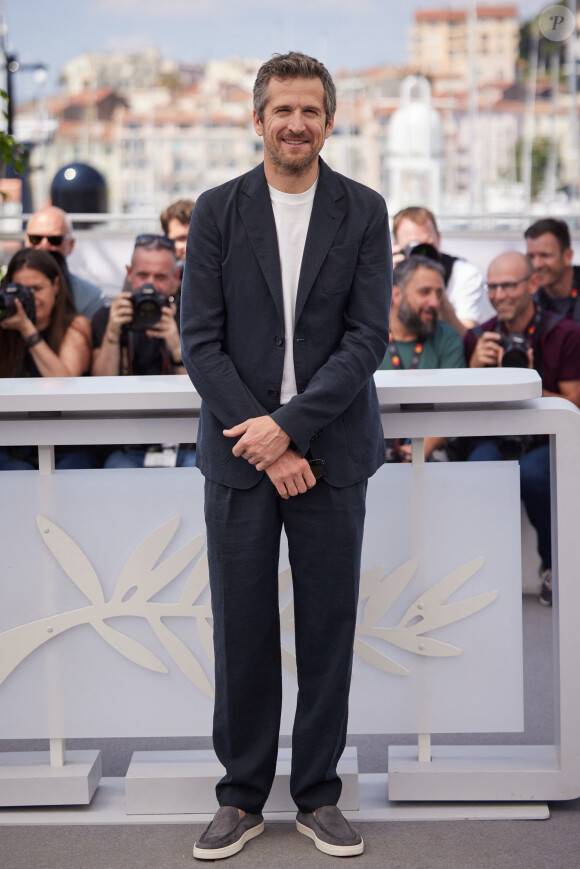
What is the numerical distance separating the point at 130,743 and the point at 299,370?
1292 mm

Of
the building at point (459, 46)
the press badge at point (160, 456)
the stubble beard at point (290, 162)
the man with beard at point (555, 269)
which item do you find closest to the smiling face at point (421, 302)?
the man with beard at point (555, 269)

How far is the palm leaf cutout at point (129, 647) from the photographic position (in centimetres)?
247

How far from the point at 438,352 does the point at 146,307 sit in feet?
3.62

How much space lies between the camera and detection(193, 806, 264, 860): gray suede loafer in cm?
224

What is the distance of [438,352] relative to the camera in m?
4.14

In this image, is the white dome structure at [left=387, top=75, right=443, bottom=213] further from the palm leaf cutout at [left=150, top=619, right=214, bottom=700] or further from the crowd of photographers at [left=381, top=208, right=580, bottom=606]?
the palm leaf cutout at [left=150, top=619, right=214, bottom=700]

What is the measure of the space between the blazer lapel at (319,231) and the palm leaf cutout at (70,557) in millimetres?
738

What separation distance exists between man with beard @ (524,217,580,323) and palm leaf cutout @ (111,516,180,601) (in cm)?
268

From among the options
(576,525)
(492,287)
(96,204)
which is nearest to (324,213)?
(576,525)

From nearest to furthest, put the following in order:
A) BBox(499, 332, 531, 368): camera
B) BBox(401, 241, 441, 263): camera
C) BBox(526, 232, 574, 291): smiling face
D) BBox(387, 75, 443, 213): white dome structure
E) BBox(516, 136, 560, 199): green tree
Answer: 1. BBox(499, 332, 531, 368): camera
2. BBox(401, 241, 441, 263): camera
3. BBox(526, 232, 574, 291): smiling face
4. BBox(387, 75, 443, 213): white dome structure
5. BBox(516, 136, 560, 199): green tree

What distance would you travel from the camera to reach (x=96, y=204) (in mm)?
9125

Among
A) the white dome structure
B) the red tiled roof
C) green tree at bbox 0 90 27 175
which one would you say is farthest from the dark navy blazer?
the red tiled roof

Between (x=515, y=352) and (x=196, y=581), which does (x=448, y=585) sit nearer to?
Answer: (x=196, y=581)

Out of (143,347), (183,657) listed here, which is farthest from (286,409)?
(143,347)
